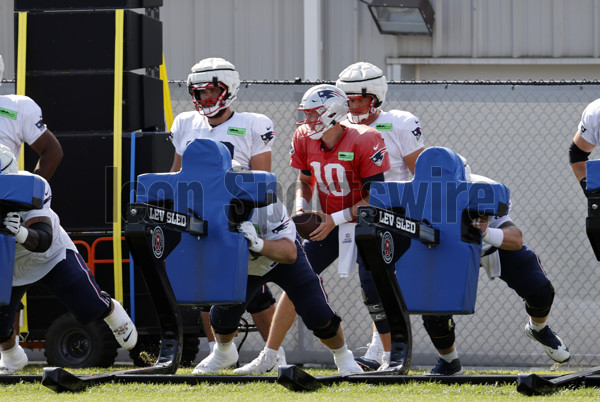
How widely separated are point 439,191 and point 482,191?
0.19 m

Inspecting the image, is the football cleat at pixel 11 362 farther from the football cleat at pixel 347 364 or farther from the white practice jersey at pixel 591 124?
the white practice jersey at pixel 591 124

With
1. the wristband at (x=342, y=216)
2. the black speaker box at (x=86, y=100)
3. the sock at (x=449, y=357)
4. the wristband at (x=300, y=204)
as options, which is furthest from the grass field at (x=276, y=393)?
the black speaker box at (x=86, y=100)

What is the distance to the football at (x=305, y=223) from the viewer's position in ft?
22.6

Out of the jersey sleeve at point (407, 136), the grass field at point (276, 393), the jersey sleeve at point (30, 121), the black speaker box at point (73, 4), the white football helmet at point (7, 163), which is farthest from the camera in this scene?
the black speaker box at point (73, 4)

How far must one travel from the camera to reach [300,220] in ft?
22.7

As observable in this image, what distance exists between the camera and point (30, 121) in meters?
7.12

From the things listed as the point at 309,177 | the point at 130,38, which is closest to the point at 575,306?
the point at 309,177

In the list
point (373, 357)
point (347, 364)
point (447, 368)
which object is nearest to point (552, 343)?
point (447, 368)

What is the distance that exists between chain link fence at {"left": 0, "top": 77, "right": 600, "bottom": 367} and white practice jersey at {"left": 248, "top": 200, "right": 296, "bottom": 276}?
182 centimetres

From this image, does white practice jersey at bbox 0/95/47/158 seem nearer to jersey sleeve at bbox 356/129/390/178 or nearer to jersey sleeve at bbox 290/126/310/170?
jersey sleeve at bbox 290/126/310/170

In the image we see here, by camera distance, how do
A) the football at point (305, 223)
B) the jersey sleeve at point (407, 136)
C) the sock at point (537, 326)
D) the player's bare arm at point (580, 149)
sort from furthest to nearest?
the jersey sleeve at point (407, 136), the sock at point (537, 326), the football at point (305, 223), the player's bare arm at point (580, 149)

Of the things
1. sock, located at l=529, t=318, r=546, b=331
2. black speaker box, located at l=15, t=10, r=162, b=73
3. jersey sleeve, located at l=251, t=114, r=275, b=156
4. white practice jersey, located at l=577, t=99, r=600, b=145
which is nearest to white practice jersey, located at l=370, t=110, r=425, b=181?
jersey sleeve, located at l=251, t=114, r=275, b=156

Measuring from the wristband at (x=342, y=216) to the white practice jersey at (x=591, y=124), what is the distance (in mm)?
1333

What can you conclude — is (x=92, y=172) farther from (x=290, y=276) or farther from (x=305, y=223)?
(x=290, y=276)
